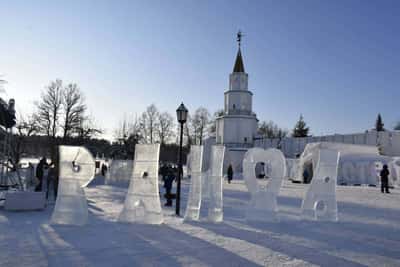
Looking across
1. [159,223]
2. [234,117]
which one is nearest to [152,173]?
[159,223]

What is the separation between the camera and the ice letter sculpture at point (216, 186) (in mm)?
9711

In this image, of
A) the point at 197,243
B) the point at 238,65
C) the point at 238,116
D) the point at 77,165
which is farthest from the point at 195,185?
the point at 238,65

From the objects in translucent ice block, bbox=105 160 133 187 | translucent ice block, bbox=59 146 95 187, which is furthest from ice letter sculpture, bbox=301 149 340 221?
translucent ice block, bbox=105 160 133 187

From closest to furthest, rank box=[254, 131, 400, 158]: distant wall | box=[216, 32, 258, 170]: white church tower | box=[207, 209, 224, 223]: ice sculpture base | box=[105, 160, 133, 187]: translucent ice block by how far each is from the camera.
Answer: box=[207, 209, 224, 223]: ice sculpture base, box=[105, 160, 133, 187]: translucent ice block, box=[254, 131, 400, 158]: distant wall, box=[216, 32, 258, 170]: white church tower

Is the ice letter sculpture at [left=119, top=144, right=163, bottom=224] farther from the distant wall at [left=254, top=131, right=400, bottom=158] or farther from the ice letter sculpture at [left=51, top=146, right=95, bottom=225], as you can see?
the distant wall at [left=254, top=131, right=400, bottom=158]

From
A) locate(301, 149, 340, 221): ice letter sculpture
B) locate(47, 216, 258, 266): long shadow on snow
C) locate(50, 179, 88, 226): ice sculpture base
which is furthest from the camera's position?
locate(301, 149, 340, 221): ice letter sculpture

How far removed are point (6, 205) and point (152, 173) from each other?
5052 mm

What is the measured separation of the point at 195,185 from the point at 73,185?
3589mm

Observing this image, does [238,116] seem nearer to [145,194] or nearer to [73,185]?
[145,194]

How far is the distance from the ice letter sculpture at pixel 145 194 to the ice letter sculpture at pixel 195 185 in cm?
112

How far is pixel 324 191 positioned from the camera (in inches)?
419

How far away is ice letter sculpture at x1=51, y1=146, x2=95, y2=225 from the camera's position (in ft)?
28.3

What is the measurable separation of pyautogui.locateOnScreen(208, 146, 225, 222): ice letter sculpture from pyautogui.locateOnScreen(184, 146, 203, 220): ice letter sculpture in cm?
38

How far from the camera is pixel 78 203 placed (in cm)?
871
